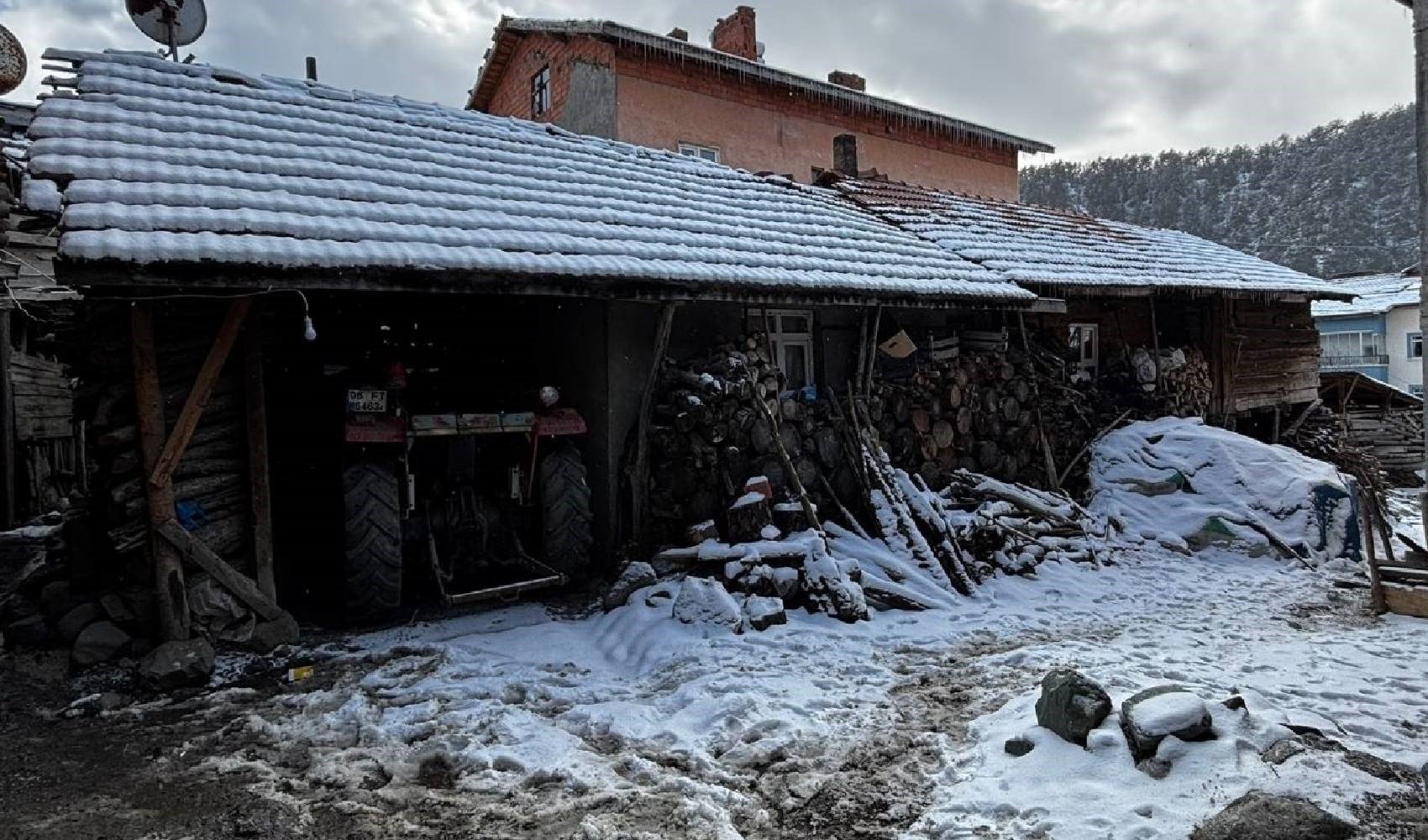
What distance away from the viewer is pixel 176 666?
4.93 meters

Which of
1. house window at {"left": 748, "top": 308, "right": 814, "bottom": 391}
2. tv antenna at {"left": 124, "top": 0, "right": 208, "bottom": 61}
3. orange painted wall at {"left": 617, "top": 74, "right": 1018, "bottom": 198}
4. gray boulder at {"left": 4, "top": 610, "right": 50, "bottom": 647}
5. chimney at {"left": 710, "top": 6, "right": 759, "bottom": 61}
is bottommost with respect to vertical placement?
gray boulder at {"left": 4, "top": 610, "right": 50, "bottom": 647}

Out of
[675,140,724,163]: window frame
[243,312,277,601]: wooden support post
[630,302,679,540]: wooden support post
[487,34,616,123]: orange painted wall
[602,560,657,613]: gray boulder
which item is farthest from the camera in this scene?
[675,140,724,163]: window frame

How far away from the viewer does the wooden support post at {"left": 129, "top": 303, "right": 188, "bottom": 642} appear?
5297 mm

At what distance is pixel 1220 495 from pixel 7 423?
15.2 metres

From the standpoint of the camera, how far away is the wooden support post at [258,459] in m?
5.86

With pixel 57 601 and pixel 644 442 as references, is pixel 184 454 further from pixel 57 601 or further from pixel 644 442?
pixel 644 442

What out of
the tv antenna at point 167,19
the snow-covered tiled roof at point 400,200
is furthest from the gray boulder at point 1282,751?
the tv antenna at point 167,19

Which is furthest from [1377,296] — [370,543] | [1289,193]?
[370,543]

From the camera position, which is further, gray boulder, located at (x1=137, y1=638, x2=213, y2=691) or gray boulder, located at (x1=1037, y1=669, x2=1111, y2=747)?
gray boulder, located at (x1=137, y1=638, x2=213, y2=691)

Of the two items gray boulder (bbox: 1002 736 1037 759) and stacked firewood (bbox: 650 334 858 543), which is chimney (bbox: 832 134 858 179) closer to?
stacked firewood (bbox: 650 334 858 543)

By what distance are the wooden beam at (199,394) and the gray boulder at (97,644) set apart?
3.29 ft

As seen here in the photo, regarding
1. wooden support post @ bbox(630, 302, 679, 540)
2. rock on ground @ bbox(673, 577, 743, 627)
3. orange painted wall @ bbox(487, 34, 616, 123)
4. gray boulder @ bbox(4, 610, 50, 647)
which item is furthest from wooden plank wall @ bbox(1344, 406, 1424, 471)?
gray boulder @ bbox(4, 610, 50, 647)

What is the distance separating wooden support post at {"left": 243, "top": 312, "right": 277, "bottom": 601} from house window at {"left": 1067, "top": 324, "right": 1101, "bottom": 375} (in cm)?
1051

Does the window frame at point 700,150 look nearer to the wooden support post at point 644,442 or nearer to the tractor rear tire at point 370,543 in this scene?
the wooden support post at point 644,442
